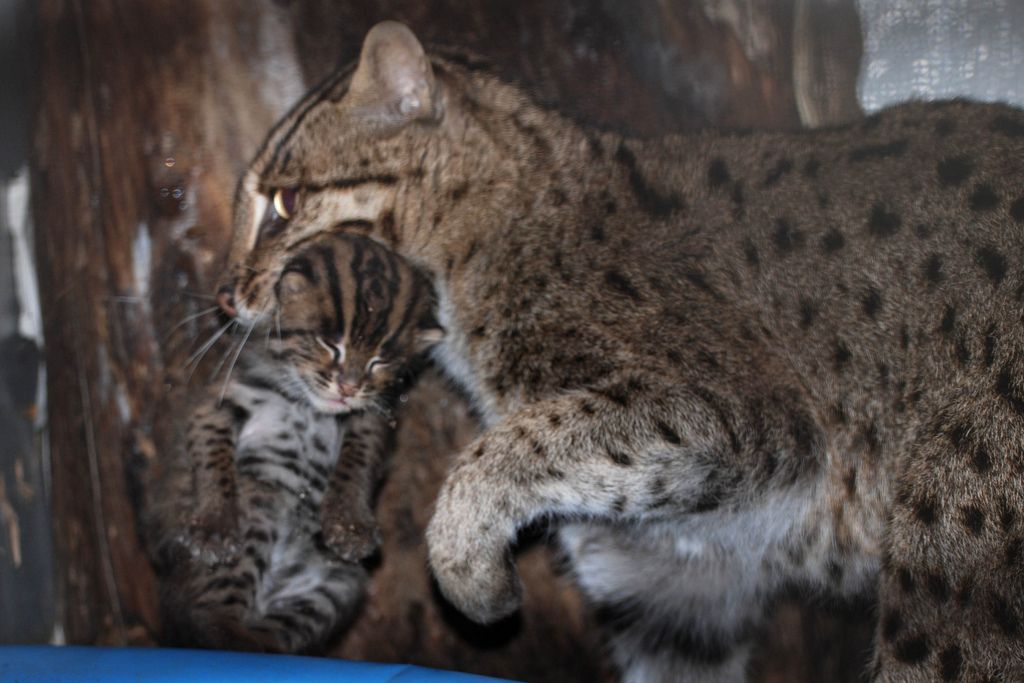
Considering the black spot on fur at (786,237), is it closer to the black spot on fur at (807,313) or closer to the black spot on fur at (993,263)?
the black spot on fur at (807,313)

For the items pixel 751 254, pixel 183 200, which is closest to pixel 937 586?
pixel 751 254

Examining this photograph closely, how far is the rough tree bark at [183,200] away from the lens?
303cm

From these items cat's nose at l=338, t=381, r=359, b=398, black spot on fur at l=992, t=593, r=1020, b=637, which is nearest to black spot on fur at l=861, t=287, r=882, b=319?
black spot on fur at l=992, t=593, r=1020, b=637

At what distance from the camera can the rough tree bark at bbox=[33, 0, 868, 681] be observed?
3.03 m

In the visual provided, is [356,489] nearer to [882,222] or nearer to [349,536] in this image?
[349,536]

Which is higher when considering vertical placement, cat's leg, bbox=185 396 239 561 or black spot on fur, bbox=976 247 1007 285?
black spot on fur, bbox=976 247 1007 285

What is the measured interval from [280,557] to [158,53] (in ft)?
4.95

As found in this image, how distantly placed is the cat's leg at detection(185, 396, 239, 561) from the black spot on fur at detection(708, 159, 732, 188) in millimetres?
1530

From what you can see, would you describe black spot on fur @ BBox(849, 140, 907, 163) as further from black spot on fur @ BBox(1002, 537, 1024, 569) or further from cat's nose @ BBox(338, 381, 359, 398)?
cat's nose @ BBox(338, 381, 359, 398)

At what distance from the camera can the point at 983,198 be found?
92.4 inches

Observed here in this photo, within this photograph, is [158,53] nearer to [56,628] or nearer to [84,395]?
[84,395]

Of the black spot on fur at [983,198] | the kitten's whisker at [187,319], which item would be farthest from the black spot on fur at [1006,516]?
the kitten's whisker at [187,319]

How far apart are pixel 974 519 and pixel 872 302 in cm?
60

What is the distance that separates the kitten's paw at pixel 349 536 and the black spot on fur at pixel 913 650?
4.44 feet
